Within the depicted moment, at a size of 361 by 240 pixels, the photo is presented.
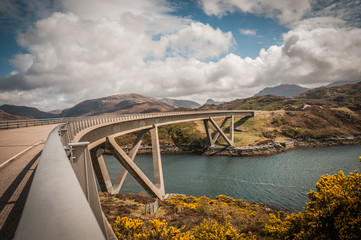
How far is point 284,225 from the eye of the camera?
846 cm

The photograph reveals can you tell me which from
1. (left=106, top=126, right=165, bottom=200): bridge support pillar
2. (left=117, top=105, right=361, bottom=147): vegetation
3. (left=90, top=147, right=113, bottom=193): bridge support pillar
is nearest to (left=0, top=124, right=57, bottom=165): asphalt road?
(left=106, top=126, right=165, bottom=200): bridge support pillar

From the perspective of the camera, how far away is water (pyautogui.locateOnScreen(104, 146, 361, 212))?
23562 millimetres

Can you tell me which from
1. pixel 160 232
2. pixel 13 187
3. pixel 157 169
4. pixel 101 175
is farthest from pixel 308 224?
pixel 101 175

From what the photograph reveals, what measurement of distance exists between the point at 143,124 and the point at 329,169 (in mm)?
33265

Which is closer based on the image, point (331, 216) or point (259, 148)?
point (331, 216)

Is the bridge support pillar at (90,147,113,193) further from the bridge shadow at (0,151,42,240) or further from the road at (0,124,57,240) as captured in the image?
the bridge shadow at (0,151,42,240)

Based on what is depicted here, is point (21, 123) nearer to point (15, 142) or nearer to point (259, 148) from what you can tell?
point (15, 142)

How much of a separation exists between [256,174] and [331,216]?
80.0ft

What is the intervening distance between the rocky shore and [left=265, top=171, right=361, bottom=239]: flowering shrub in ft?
123

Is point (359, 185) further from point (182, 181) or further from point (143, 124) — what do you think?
point (182, 181)

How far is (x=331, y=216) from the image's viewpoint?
7664mm

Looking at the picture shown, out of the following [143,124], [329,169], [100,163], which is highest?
[143,124]

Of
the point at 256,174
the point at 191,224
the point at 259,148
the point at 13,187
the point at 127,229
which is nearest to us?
the point at 13,187

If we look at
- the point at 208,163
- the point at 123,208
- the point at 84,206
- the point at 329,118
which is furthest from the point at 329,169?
the point at 329,118
